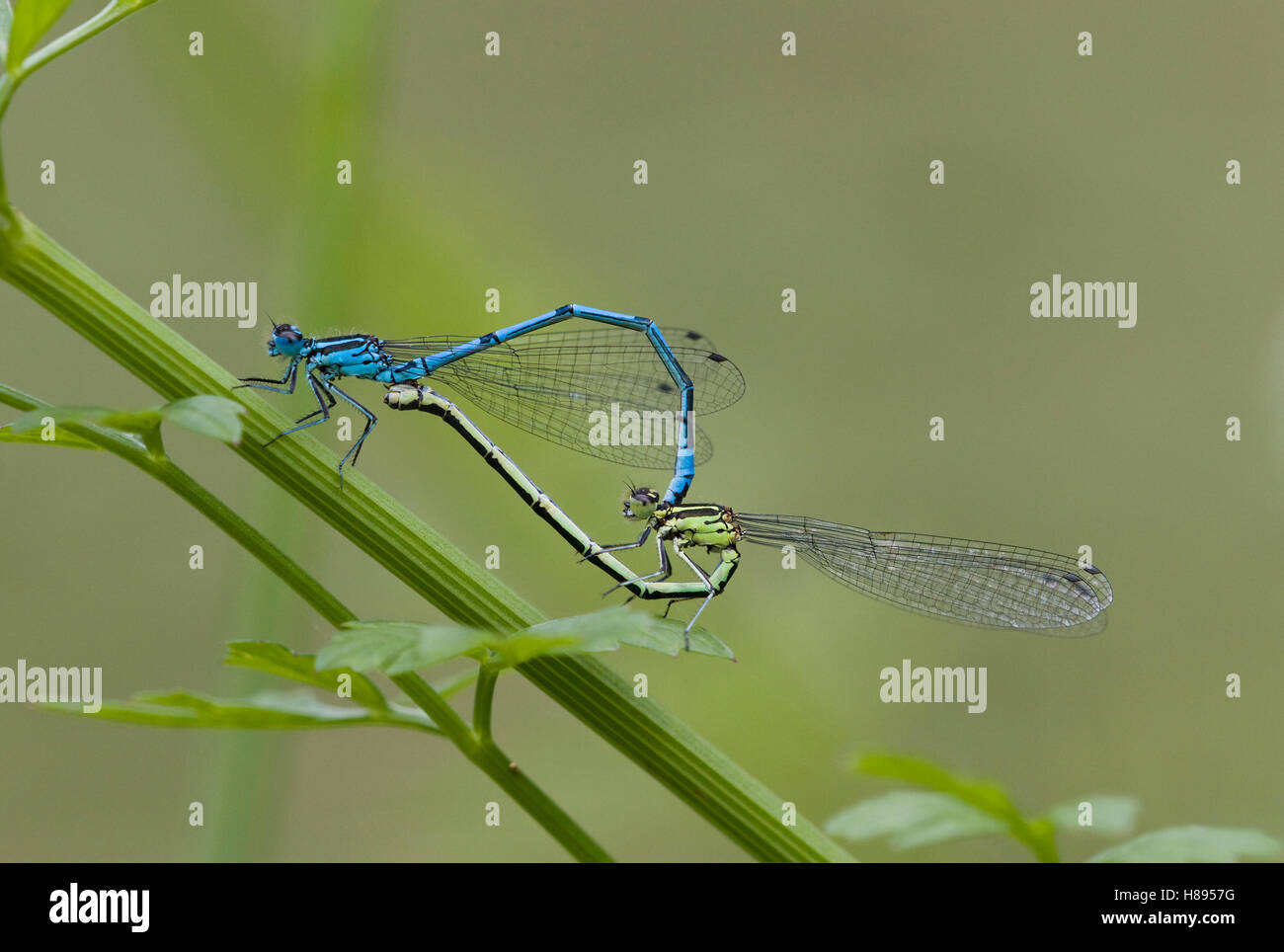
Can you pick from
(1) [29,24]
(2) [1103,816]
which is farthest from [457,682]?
(1) [29,24]

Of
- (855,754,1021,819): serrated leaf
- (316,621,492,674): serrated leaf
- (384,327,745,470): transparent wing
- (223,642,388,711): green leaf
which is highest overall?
(384,327,745,470): transparent wing

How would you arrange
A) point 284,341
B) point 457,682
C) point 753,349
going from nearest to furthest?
point 457,682
point 284,341
point 753,349

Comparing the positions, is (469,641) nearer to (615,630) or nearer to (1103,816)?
(615,630)

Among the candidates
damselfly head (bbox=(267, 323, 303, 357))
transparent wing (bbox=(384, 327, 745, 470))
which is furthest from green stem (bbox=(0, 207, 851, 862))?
transparent wing (bbox=(384, 327, 745, 470))

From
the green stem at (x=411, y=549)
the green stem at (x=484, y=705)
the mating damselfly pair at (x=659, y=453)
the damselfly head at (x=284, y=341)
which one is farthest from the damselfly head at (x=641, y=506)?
the green stem at (x=484, y=705)

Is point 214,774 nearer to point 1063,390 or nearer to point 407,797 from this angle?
point 407,797

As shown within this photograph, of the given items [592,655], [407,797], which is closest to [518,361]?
[592,655]

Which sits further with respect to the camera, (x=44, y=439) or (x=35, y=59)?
(x=44, y=439)

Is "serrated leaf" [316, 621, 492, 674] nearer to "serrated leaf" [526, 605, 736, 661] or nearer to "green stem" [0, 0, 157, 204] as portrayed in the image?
"serrated leaf" [526, 605, 736, 661]
